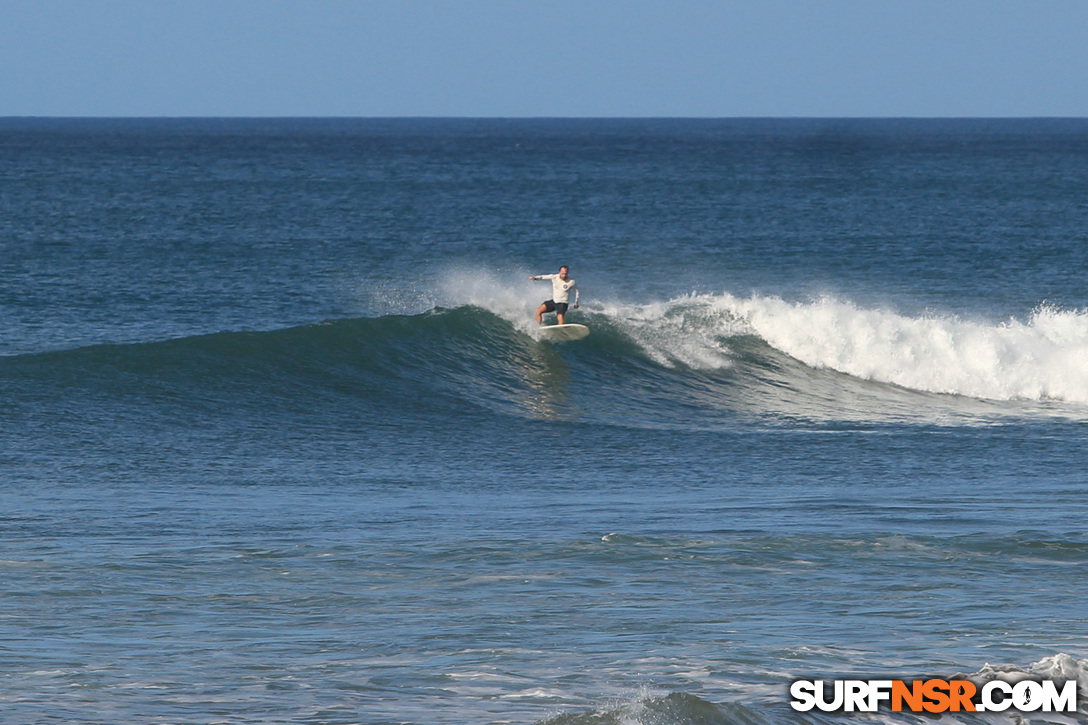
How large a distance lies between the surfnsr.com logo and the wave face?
11.3 m

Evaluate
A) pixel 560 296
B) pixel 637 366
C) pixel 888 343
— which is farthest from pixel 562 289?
pixel 888 343

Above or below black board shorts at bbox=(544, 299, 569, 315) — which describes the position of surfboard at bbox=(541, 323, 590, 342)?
below

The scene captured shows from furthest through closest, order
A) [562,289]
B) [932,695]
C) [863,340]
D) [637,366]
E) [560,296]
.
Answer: [863,340] → [637,366] → [560,296] → [562,289] → [932,695]

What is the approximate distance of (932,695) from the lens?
26.8 feet

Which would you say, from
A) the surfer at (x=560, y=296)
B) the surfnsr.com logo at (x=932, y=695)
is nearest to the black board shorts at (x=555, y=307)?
the surfer at (x=560, y=296)

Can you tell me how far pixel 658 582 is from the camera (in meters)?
10.7

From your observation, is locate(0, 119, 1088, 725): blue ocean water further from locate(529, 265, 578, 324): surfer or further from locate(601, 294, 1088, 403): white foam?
locate(529, 265, 578, 324): surfer

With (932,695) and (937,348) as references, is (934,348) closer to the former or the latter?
(937,348)

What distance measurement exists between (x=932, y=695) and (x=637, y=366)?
15392 millimetres

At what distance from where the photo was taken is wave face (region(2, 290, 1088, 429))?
799 inches

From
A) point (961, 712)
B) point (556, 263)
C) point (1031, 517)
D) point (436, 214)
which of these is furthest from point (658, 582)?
point (436, 214)

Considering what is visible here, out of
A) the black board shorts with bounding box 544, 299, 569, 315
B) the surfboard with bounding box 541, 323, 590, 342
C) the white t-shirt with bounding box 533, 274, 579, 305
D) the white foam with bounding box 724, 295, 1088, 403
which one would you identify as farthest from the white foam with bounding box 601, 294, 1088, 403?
the white t-shirt with bounding box 533, 274, 579, 305

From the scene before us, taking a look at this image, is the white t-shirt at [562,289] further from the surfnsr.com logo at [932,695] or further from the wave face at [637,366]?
the surfnsr.com logo at [932,695]

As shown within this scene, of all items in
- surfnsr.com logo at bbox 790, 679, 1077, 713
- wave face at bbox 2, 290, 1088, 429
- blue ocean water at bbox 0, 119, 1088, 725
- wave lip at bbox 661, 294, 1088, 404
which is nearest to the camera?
surfnsr.com logo at bbox 790, 679, 1077, 713
